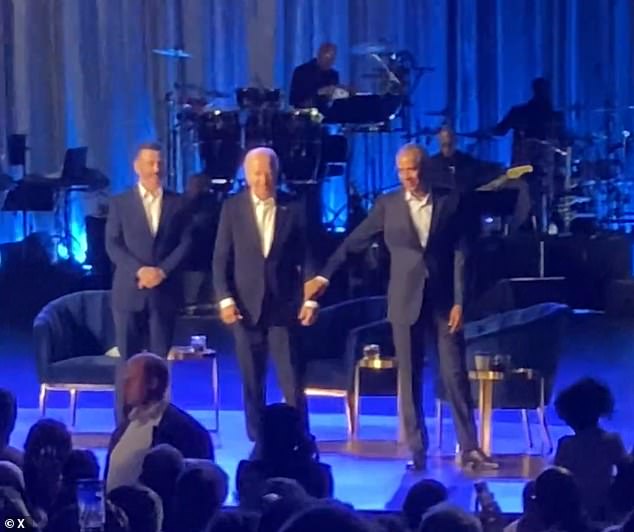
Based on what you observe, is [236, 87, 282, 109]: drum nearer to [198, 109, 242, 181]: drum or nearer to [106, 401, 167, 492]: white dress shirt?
[198, 109, 242, 181]: drum

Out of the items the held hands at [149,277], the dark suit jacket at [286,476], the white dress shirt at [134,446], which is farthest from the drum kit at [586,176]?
the white dress shirt at [134,446]

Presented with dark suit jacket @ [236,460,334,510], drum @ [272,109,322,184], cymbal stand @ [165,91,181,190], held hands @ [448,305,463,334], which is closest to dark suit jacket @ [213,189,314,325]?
held hands @ [448,305,463,334]

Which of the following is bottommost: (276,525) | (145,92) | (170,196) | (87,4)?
(276,525)

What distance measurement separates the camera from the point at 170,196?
654cm

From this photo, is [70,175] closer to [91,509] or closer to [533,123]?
[533,123]

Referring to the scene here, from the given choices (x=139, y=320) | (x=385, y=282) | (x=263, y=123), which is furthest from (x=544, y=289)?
(x=139, y=320)

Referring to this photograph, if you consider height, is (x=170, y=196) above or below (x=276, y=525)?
above

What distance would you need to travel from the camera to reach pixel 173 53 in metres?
8.16

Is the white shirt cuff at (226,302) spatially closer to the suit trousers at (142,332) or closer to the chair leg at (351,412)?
the suit trousers at (142,332)

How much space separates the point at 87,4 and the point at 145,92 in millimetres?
676

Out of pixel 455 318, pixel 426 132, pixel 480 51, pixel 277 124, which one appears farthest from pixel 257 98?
pixel 455 318

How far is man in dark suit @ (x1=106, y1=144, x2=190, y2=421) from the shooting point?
21.1 feet

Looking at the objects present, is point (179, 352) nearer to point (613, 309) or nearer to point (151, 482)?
point (613, 309)

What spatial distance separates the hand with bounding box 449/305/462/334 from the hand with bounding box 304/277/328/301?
0.62 m
